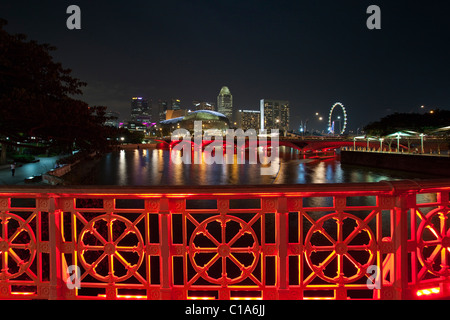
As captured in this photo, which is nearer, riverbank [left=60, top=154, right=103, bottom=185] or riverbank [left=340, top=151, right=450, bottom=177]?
riverbank [left=60, top=154, right=103, bottom=185]

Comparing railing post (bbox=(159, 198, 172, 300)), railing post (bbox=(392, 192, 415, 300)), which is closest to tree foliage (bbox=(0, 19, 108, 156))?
railing post (bbox=(159, 198, 172, 300))

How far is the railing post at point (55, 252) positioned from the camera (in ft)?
9.09

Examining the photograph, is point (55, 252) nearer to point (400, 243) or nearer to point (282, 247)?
point (282, 247)

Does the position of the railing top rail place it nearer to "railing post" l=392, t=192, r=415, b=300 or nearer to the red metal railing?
the red metal railing

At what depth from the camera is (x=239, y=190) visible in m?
2.61

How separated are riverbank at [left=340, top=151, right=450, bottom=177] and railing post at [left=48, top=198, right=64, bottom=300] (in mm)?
33837

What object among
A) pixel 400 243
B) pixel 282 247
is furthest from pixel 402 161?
pixel 282 247

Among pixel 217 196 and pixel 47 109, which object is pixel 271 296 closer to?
pixel 217 196

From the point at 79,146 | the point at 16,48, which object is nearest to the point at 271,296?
the point at 79,146

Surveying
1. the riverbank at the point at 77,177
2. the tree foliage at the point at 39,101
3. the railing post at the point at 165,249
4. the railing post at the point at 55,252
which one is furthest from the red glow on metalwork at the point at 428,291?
the riverbank at the point at 77,177

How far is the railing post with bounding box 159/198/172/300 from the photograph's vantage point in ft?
8.84

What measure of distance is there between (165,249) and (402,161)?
39.2m

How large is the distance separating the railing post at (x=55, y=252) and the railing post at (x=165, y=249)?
3.21 feet

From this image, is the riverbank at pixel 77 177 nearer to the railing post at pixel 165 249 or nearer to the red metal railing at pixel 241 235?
the red metal railing at pixel 241 235
